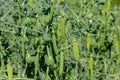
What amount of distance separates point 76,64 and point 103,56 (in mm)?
387

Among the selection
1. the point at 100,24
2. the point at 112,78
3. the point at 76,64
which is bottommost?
the point at 112,78

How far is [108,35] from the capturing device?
2141mm

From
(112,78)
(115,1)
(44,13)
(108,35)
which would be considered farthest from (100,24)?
(115,1)

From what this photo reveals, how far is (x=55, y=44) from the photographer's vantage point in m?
1.70

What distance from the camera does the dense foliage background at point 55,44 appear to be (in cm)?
173

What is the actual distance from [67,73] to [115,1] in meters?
2.91

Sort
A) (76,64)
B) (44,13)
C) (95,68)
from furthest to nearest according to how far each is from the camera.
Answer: (95,68)
(44,13)
(76,64)

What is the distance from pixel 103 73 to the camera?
1847mm

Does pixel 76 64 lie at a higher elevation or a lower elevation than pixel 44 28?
lower

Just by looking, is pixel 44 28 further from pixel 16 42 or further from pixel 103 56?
pixel 103 56

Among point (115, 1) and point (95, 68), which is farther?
point (115, 1)

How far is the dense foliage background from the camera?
173cm

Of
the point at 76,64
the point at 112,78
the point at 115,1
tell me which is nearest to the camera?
the point at 76,64

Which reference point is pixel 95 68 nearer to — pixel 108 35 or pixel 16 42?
pixel 108 35
